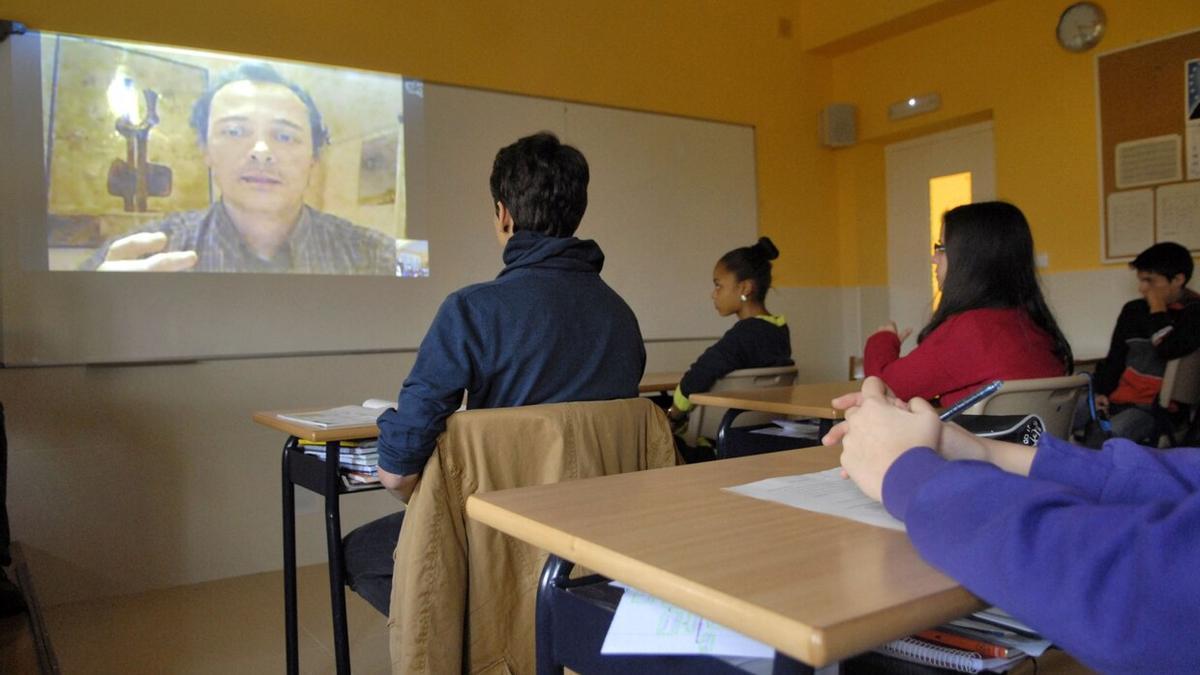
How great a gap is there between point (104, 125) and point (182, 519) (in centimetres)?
153

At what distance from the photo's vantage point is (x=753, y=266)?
3.55m

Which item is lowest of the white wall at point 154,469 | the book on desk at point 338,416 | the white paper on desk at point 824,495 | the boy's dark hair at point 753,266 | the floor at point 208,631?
the floor at point 208,631

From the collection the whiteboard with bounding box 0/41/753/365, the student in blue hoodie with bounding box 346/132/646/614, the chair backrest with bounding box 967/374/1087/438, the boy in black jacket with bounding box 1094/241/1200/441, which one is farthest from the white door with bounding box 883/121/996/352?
the student in blue hoodie with bounding box 346/132/646/614

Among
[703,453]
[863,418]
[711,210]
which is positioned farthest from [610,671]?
[711,210]

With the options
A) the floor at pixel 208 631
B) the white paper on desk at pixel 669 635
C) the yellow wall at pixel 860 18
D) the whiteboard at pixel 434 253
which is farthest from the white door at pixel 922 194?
the white paper on desk at pixel 669 635

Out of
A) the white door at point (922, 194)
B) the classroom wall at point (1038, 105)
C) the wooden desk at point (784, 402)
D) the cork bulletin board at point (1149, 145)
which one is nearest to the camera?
the wooden desk at point (784, 402)

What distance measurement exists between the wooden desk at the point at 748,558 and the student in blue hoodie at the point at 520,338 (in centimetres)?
62

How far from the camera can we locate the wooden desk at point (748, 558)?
59 centimetres

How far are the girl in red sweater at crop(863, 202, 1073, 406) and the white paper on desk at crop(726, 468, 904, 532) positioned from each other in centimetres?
108

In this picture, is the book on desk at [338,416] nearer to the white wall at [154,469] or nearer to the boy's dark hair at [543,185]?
the boy's dark hair at [543,185]

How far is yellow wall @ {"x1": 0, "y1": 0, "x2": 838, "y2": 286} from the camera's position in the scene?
11.6ft

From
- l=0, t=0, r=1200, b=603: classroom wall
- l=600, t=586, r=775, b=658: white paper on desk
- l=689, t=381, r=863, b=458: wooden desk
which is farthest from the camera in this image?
l=0, t=0, r=1200, b=603: classroom wall

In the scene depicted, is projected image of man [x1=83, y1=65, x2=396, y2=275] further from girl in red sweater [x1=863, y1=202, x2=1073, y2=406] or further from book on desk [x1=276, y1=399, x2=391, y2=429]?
girl in red sweater [x1=863, y1=202, x2=1073, y2=406]

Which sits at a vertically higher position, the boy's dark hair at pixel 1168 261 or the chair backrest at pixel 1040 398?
the boy's dark hair at pixel 1168 261
